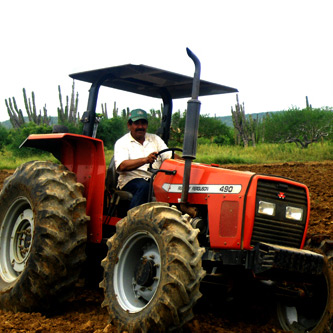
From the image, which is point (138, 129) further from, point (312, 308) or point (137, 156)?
point (312, 308)

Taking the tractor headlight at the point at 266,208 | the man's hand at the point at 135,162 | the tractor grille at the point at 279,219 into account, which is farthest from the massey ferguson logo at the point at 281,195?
the man's hand at the point at 135,162

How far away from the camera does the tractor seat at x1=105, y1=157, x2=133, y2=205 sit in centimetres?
510

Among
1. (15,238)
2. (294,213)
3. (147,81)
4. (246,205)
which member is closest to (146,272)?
(246,205)

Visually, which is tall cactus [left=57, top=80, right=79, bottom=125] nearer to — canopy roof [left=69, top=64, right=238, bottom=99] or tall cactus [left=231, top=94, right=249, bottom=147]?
tall cactus [left=231, top=94, right=249, bottom=147]

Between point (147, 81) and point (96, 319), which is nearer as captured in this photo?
point (96, 319)

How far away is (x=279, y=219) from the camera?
13.7ft

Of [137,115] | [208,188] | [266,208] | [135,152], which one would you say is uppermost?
[137,115]

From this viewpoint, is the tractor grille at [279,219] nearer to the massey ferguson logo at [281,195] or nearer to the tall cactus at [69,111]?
the massey ferguson logo at [281,195]

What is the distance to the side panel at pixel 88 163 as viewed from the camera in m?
4.98

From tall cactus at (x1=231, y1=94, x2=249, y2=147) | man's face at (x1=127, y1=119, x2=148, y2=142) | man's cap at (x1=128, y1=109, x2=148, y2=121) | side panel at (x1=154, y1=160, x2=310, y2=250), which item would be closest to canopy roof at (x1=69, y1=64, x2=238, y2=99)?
man's cap at (x1=128, y1=109, x2=148, y2=121)

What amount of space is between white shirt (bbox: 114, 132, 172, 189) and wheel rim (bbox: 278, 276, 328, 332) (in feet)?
5.88

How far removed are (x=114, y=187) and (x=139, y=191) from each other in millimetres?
424

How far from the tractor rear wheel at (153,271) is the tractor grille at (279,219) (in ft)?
2.04

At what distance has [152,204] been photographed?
160 inches
